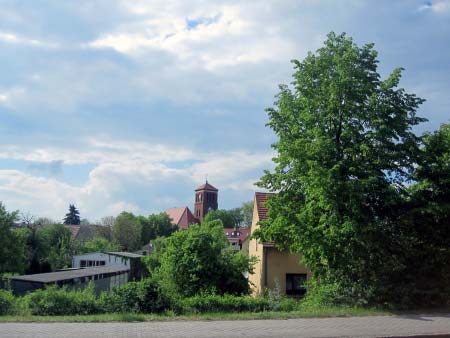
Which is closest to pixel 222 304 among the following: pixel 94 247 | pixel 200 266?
pixel 200 266

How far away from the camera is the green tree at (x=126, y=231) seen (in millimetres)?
81375

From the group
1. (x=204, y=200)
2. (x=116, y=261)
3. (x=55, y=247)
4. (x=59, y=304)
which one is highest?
(x=204, y=200)

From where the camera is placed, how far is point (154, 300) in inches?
480

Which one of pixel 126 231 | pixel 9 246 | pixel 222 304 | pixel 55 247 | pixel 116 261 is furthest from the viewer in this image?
pixel 126 231

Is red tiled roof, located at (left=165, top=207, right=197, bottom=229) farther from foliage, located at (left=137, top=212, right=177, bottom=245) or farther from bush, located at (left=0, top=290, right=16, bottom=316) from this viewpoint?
bush, located at (left=0, top=290, right=16, bottom=316)

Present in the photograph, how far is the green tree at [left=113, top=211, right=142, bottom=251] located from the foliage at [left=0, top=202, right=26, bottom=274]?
126 feet

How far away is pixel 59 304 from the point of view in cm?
1187

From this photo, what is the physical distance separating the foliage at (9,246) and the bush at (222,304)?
33.1m

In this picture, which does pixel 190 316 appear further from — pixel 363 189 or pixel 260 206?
pixel 260 206

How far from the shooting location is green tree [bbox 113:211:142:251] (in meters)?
81.4

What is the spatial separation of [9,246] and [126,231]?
41252 millimetres

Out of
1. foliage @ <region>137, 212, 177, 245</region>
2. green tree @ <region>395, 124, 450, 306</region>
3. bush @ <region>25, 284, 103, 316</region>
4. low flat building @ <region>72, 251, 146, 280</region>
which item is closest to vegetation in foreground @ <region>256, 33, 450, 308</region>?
green tree @ <region>395, 124, 450, 306</region>

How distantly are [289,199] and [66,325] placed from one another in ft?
33.0

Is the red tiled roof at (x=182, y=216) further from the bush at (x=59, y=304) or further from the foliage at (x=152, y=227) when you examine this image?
the bush at (x=59, y=304)
